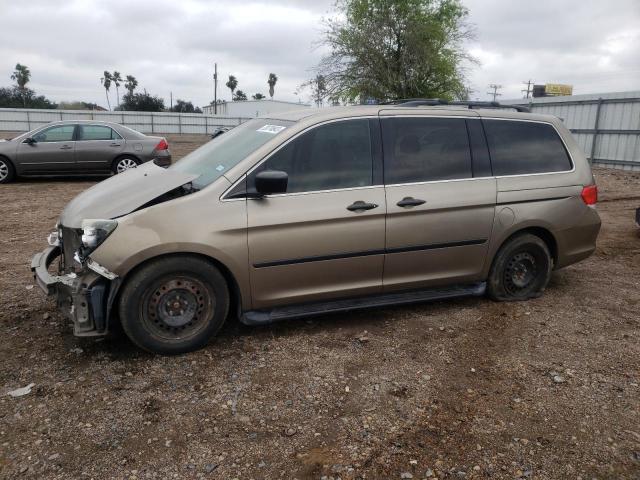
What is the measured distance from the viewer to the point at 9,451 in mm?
2799

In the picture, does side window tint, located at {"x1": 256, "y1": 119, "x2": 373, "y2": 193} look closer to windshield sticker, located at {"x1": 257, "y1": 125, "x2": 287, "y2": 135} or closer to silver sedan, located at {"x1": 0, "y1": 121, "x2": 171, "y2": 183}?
windshield sticker, located at {"x1": 257, "y1": 125, "x2": 287, "y2": 135}

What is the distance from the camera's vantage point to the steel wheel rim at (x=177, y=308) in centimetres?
377

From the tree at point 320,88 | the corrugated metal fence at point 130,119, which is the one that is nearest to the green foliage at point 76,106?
the corrugated metal fence at point 130,119

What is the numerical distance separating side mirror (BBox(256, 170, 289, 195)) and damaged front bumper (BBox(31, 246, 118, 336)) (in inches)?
46.2

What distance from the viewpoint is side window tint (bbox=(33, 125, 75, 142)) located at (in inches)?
485

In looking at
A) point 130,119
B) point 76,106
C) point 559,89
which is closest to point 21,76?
point 76,106

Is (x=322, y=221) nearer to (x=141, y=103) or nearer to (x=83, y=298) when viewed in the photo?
(x=83, y=298)

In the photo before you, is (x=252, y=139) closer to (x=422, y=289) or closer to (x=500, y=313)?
(x=422, y=289)

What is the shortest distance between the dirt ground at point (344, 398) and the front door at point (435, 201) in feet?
1.55

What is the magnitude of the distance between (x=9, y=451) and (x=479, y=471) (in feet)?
8.01

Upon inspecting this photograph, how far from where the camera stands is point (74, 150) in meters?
12.4

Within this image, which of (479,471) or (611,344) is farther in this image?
(611,344)

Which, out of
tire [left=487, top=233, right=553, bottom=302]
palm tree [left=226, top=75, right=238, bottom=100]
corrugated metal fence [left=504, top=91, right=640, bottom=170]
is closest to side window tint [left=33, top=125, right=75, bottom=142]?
tire [left=487, top=233, right=553, bottom=302]

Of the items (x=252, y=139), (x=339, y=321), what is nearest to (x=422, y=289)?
(x=339, y=321)
